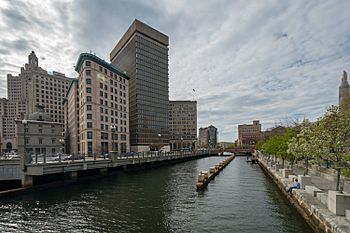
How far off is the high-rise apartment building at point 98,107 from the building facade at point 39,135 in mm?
9683

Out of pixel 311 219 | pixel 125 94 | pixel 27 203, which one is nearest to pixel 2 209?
pixel 27 203

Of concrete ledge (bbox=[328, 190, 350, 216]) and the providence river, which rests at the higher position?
concrete ledge (bbox=[328, 190, 350, 216])

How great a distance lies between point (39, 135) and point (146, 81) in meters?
73.6

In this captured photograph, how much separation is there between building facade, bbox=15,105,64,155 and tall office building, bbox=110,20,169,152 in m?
51.2

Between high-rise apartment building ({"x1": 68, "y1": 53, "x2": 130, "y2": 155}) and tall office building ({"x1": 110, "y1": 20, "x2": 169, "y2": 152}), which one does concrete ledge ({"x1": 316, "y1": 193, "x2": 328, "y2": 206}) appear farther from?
tall office building ({"x1": 110, "y1": 20, "x2": 169, "y2": 152})

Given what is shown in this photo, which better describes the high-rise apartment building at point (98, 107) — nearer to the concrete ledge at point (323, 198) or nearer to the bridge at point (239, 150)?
the concrete ledge at point (323, 198)

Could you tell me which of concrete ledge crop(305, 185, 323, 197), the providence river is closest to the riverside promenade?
concrete ledge crop(305, 185, 323, 197)

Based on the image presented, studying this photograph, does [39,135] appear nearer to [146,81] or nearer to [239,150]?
[146,81]

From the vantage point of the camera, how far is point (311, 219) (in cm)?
1717

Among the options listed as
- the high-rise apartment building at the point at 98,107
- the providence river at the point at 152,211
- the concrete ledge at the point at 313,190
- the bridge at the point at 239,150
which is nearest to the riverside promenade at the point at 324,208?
the concrete ledge at the point at 313,190

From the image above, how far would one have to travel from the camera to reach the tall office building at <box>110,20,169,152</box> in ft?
464

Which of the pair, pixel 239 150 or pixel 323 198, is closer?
pixel 323 198

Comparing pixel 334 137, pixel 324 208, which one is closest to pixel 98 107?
pixel 334 137

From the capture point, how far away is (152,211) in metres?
22.2
